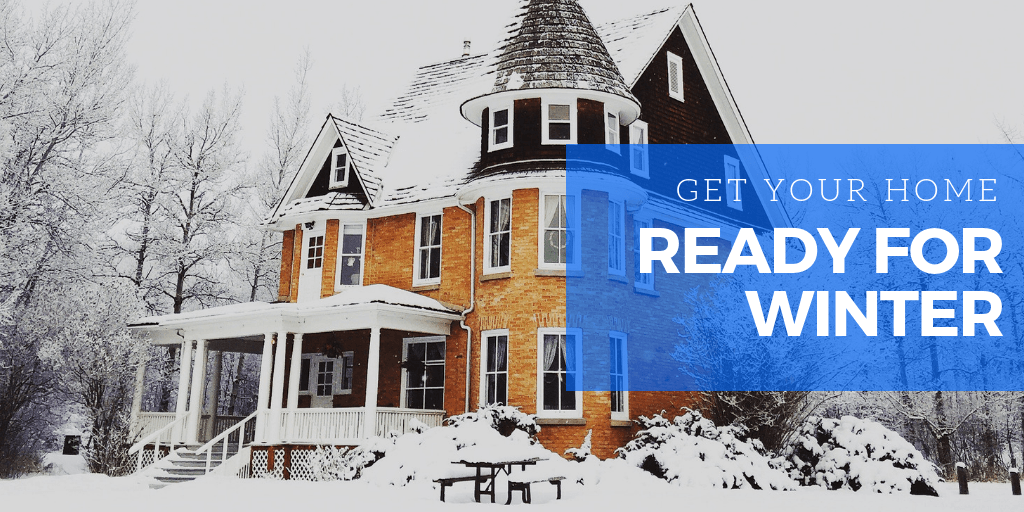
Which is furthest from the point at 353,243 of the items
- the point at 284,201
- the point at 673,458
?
the point at 673,458

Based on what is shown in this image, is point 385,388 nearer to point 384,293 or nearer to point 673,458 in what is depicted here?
point 384,293

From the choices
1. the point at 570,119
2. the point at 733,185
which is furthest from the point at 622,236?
the point at 733,185

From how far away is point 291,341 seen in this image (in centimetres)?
2472

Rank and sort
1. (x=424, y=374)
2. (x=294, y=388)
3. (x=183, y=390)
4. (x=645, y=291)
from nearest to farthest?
1. (x=294, y=388)
2. (x=645, y=291)
3. (x=424, y=374)
4. (x=183, y=390)

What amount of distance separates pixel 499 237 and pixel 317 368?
24.2 feet

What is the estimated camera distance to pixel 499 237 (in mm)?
20375

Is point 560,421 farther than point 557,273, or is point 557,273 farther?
point 557,273

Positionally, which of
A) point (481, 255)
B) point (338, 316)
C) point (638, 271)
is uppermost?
point (481, 255)

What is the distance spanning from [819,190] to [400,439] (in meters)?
29.3

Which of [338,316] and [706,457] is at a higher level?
[338,316]

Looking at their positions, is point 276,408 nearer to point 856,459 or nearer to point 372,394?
point 372,394

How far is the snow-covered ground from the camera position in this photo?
517 inches

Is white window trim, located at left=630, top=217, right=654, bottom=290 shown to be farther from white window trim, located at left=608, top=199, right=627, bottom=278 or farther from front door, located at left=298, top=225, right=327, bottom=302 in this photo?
front door, located at left=298, top=225, right=327, bottom=302
